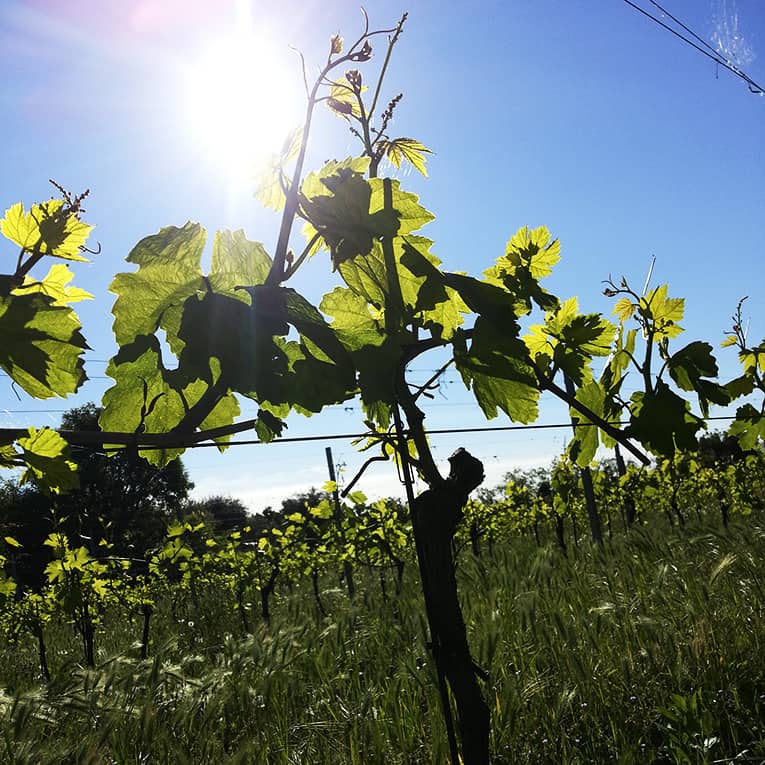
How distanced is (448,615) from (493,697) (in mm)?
1840

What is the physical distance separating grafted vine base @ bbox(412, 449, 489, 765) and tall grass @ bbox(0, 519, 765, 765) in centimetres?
70

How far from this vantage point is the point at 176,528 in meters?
6.61

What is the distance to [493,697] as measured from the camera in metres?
2.77

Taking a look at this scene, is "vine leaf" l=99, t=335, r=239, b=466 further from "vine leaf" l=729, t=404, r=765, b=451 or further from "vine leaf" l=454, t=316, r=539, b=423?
"vine leaf" l=729, t=404, r=765, b=451

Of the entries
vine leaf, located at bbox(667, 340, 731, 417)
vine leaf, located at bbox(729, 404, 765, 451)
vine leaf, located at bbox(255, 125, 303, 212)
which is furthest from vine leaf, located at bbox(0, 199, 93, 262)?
vine leaf, located at bbox(729, 404, 765, 451)

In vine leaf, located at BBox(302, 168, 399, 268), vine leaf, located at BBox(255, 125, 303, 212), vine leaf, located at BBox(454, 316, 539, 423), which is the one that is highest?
vine leaf, located at BBox(255, 125, 303, 212)

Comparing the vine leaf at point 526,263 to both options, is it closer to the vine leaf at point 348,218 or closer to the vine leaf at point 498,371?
the vine leaf at point 498,371

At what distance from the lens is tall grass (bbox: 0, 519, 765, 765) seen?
2.48 m

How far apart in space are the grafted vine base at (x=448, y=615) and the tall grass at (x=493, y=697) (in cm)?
70

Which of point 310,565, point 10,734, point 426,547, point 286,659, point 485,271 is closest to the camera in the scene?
point 426,547

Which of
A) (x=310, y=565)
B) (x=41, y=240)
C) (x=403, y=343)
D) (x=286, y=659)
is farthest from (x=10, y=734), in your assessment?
(x=310, y=565)

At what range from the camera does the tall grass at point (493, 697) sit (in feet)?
8.13

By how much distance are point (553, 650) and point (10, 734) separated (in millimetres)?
2462

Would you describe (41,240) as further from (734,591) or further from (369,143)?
(734,591)
